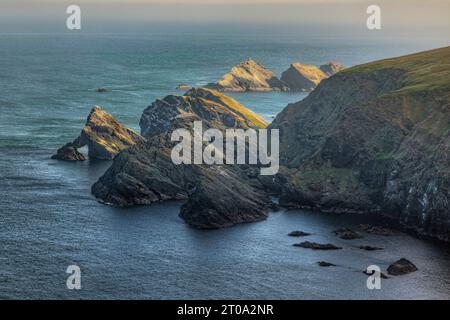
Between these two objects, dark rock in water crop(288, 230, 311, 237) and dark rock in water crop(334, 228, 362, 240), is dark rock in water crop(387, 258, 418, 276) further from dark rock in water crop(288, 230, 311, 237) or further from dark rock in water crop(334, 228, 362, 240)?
dark rock in water crop(288, 230, 311, 237)

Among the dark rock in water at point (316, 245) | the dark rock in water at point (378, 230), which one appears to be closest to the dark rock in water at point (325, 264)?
the dark rock in water at point (316, 245)

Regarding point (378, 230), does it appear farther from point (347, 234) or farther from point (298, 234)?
point (298, 234)

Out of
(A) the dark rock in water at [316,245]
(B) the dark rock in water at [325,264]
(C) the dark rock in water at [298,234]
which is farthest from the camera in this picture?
(C) the dark rock in water at [298,234]

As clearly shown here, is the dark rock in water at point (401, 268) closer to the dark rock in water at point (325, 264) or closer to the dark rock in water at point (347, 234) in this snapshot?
the dark rock in water at point (325, 264)

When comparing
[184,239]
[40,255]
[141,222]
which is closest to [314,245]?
[184,239]

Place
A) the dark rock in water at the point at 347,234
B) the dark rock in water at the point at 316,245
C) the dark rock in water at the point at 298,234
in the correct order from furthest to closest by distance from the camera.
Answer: the dark rock in water at the point at 298,234, the dark rock in water at the point at 347,234, the dark rock in water at the point at 316,245
